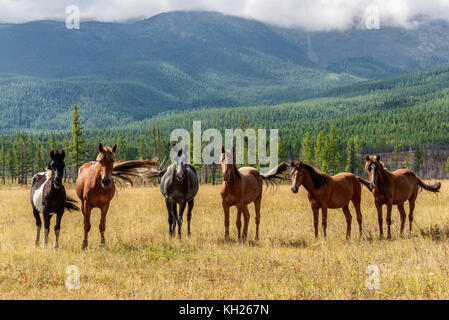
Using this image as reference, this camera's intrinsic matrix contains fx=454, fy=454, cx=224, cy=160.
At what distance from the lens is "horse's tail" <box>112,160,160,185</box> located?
46.0ft

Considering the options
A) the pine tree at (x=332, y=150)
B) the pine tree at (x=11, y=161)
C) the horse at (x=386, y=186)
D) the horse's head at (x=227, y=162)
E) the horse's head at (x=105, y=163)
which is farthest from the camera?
the pine tree at (x=11, y=161)

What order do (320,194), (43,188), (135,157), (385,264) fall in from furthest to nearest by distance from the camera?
(135,157) → (320,194) → (43,188) → (385,264)

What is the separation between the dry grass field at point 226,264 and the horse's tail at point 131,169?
191 centimetres

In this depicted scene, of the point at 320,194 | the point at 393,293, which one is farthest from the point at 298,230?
the point at 393,293

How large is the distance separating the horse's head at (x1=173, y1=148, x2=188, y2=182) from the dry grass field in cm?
192

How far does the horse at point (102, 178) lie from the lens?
39.0 feet

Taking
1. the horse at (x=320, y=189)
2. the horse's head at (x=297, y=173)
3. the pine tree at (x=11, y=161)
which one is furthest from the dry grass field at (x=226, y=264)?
the pine tree at (x=11, y=161)

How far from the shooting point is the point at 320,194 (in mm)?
14094

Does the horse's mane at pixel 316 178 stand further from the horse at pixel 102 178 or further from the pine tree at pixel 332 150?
the pine tree at pixel 332 150

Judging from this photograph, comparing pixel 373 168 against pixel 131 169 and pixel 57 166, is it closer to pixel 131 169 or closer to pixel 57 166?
pixel 131 169

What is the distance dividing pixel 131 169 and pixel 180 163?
1639 mm
